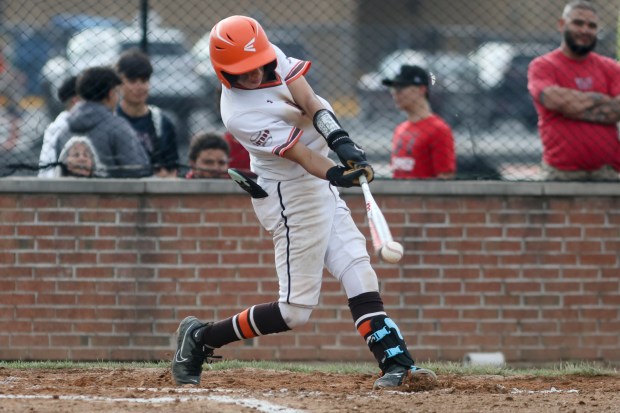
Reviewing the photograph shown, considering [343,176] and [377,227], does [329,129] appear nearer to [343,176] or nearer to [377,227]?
[343,176]

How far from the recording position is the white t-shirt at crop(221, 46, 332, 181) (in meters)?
5.76

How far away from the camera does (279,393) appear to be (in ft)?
19.4

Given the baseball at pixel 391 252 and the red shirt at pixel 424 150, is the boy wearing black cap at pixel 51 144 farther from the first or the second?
the baseball at pixel 391 252

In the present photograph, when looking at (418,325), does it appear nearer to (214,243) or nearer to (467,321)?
(467,321)

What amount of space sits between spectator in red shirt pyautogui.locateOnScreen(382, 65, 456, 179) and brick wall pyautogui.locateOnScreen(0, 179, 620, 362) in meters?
0.24

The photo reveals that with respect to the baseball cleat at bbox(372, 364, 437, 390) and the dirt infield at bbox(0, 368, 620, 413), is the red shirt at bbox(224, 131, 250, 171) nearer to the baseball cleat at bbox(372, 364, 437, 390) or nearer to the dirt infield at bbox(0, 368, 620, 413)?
the dirt infield at bbox(0, 368, 620, 413)

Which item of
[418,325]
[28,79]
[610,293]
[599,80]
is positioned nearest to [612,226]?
[610,293]

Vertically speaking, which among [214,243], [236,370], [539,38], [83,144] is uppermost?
[539,38]

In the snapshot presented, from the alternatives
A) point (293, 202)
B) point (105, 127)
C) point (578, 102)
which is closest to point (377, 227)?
point (293, 202)

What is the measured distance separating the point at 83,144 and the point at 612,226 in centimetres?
392

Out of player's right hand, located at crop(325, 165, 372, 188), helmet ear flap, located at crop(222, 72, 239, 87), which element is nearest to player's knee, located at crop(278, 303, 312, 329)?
player's right hand, located at crop(325, 165, 372, 188)

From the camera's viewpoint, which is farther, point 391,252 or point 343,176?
point 343,176

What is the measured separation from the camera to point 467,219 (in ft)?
28.1

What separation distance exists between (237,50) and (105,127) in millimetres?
2939
